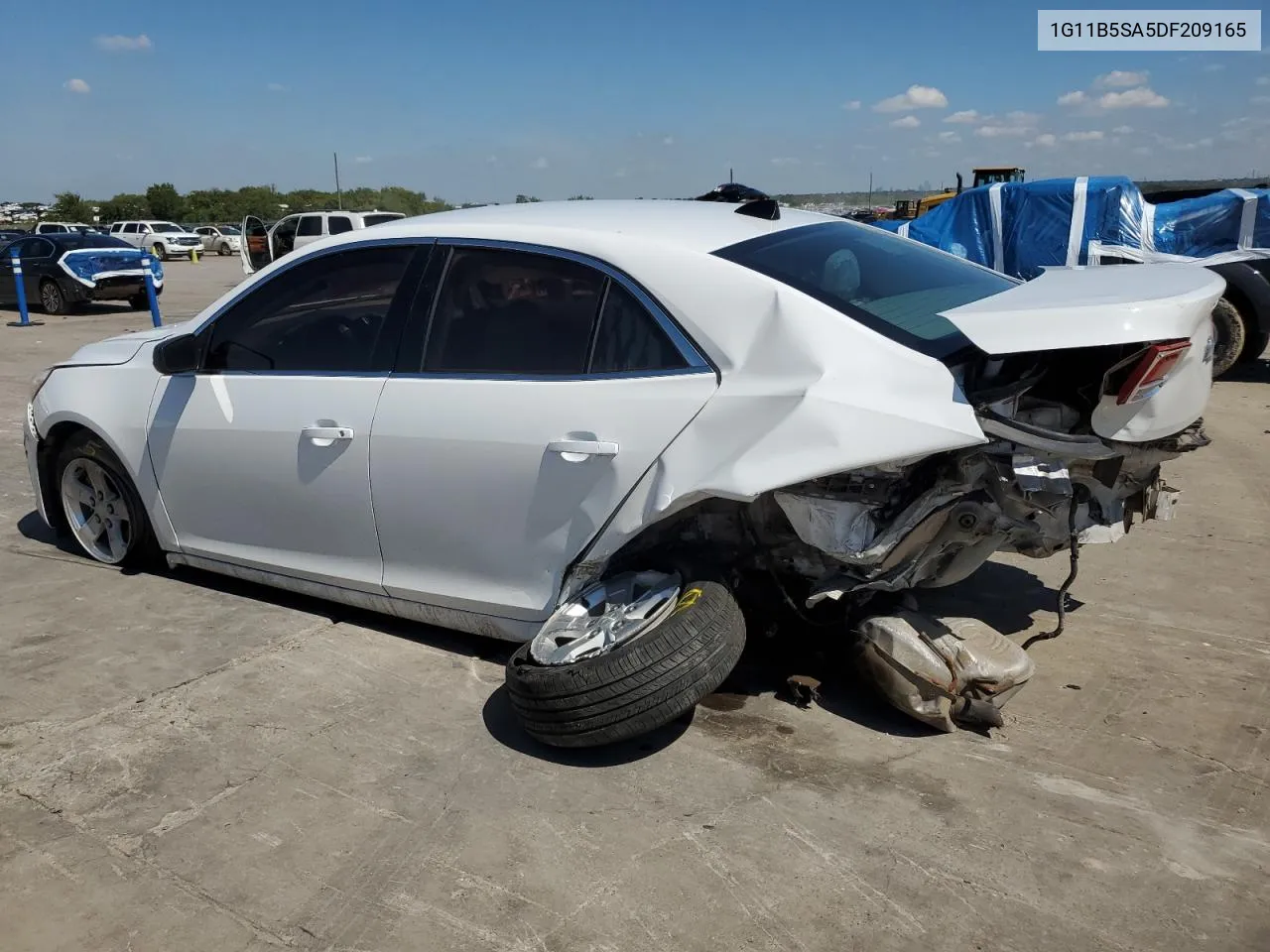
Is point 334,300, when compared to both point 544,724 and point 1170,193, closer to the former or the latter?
point 544,724

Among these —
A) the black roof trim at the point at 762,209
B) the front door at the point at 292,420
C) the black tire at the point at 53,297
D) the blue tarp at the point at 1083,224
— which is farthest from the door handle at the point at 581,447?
the black tire at the point at 53,297

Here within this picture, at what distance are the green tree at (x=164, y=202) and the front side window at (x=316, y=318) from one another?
258 ft

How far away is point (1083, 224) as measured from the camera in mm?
11484

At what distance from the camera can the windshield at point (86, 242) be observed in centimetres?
1927

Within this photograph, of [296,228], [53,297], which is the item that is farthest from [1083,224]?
[296,228]

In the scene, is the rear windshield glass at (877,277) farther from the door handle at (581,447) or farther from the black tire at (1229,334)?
the black tire at (1229,334)

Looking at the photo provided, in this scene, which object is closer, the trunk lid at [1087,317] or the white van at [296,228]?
the trunk lid at [1087,317]

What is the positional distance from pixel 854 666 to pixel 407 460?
5.53 ft

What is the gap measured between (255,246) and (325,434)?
77.3 ft

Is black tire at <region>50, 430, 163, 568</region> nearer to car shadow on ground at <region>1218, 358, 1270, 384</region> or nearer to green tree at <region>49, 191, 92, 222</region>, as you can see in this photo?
car shadow on ground at <region>1218, 358, 1270, 384</region>

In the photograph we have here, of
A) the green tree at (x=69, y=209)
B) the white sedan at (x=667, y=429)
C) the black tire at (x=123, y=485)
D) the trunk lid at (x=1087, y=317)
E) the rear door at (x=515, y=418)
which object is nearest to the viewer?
the trunk lid at (x=1087, y=317)

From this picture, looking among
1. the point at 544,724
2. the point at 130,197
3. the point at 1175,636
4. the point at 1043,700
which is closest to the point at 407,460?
the point at 544,724

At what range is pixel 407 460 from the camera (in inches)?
144

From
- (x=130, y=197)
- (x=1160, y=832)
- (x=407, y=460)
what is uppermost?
(x=130, y=197)
